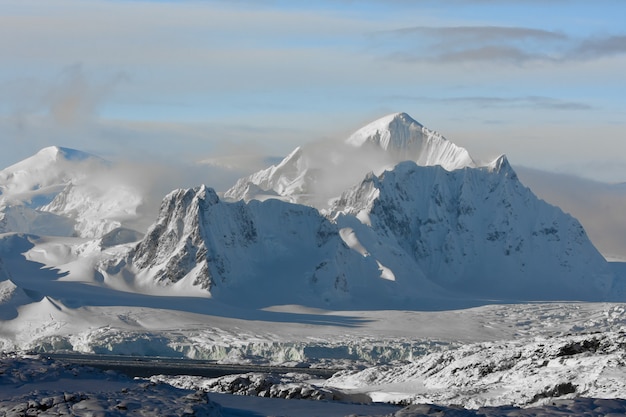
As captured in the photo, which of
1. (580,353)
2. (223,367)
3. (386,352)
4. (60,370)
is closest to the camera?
(60,370)

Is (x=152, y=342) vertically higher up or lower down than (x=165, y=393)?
lower down

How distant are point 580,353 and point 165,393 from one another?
3732 cm

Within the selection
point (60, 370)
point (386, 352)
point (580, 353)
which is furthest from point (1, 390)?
point (386, 352)

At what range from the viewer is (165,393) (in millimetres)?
37781

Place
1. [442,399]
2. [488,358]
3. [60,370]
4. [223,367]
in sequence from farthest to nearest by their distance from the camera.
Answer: [223,367]
[488,358]
[442,399]
[60,370]

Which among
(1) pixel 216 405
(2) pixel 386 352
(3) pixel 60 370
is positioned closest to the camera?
(1) pixel 216 405

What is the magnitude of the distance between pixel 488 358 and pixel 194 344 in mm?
125716

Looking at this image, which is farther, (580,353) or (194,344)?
(194,344)

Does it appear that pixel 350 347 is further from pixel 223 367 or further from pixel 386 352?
pixel 223 367

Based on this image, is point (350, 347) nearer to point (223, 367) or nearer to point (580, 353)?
point (223, 367)

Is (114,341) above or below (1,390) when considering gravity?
below

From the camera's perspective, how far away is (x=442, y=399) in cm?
6166

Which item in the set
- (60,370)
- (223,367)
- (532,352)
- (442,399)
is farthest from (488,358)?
(223,367)

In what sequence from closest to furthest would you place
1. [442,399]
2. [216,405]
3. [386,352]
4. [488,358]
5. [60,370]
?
[216,405] < [60,370] < [442,399] < [488,358] < [386,352]
